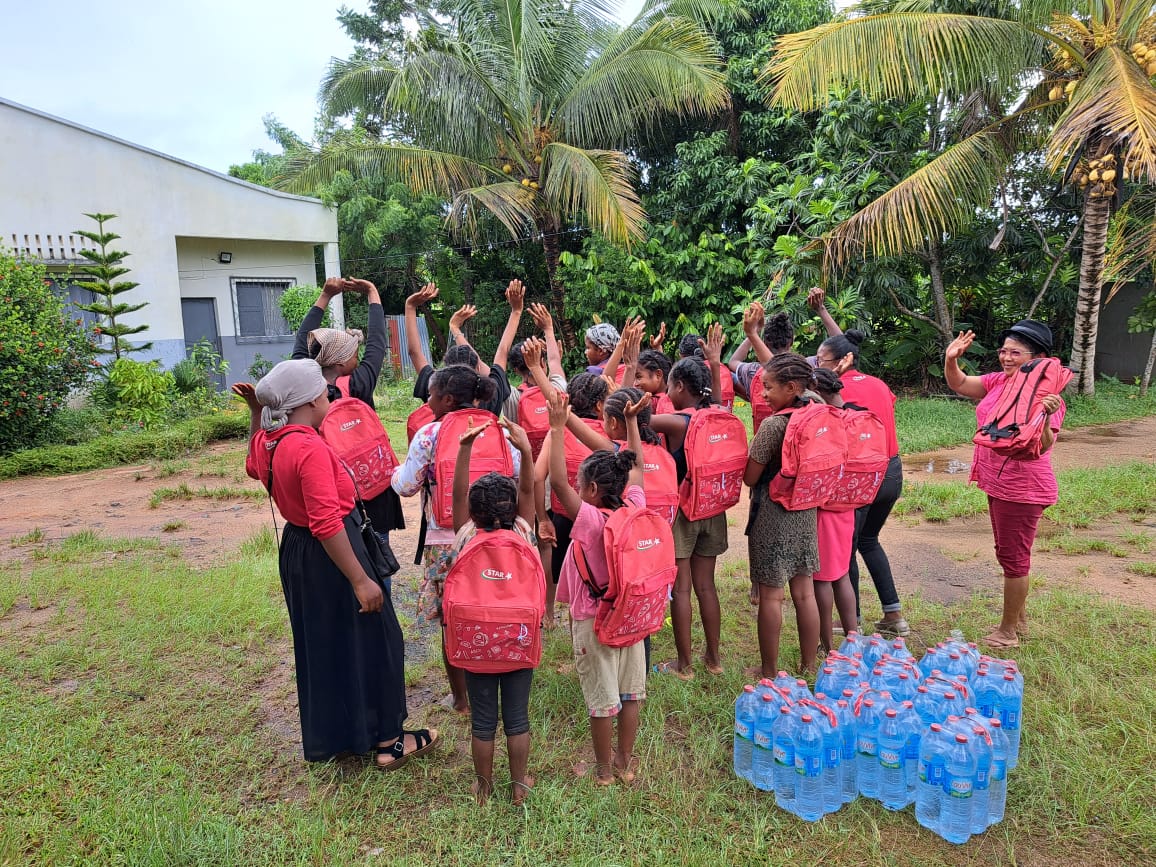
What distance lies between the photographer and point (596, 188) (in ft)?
36.5

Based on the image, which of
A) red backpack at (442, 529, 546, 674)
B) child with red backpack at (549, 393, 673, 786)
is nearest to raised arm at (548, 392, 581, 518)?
child with red backpack at (549, 393, 673, 786)

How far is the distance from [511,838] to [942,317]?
39.5 feet

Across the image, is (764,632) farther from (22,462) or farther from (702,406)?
(22,462)

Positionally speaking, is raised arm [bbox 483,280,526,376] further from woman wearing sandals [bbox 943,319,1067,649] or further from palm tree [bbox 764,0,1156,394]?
palm tree [bbox 764,0,1156,394]

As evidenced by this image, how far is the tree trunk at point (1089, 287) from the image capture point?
32.7ft

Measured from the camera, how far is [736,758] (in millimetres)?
3059

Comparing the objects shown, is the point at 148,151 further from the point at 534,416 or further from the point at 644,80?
the point at 534,416

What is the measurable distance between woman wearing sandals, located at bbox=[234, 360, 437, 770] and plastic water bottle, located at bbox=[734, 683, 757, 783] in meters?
1.34

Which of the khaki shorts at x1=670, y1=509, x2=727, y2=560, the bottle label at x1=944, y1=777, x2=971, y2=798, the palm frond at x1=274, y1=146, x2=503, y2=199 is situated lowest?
the bottle label at x1=944, y1=777, x2=971, y2=798

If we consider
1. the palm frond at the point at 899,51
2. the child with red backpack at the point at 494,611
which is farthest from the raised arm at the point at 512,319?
the palm frond at the point at 899,51

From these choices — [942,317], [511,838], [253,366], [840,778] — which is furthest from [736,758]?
[253,366]

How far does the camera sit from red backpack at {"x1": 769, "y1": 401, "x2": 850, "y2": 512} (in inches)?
134

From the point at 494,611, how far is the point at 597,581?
0.40 metres

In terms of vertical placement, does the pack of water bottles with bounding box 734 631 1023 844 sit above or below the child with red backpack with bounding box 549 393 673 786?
below
